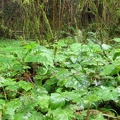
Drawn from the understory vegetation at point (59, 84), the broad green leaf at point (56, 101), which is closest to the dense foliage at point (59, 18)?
the understory vegetation at point (59, 84)

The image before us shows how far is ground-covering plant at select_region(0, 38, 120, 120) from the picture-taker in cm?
96

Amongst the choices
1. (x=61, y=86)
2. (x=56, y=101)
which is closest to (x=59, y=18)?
(x=61, y=86)

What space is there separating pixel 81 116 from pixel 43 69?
0.51 m

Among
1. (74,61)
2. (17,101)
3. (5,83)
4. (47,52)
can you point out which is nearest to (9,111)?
(17,101)

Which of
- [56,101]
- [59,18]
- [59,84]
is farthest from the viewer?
[59,18]

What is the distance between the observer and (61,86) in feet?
4.14

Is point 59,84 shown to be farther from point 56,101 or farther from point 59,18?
point 59,18

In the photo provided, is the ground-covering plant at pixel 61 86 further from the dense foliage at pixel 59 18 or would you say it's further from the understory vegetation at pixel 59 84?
the dense foliage at pixel 59 18

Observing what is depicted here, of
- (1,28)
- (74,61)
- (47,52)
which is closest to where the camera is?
(47,52)

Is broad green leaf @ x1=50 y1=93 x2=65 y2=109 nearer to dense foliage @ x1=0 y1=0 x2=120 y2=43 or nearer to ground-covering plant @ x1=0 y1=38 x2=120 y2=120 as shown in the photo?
ground-covering plant @ x1=0 y1=38 x2=120 y2=120

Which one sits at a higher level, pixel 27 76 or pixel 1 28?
pixel 27 76

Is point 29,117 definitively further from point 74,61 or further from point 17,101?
point 74,61

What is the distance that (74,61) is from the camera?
155 centimetres

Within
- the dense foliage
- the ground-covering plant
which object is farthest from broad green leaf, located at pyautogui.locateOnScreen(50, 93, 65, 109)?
the dense foliage
